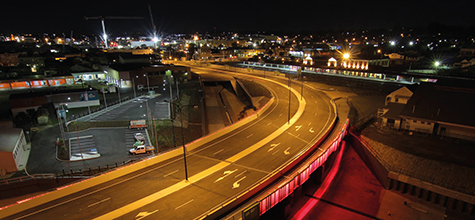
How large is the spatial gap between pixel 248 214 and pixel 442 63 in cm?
9112

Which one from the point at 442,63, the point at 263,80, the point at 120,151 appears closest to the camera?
the point at 120,151

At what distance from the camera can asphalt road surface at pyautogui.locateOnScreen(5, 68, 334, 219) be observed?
1354 centimetres

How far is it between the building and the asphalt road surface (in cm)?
1234

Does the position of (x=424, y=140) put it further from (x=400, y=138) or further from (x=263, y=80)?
(x=263, y=80)

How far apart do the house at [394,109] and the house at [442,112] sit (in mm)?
829

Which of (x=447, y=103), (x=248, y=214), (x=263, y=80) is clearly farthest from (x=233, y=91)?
(x=248, y=214)

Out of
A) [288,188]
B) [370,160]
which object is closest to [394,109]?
[370,160]

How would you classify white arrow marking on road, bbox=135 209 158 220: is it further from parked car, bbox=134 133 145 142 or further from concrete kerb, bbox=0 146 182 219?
parked car, bbox=134 133 145 142

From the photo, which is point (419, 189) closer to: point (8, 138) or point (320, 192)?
point (320, 192)

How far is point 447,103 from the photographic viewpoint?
29.4 metres

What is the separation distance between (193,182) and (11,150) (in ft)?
61.0

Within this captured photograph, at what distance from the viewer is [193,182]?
640 inches

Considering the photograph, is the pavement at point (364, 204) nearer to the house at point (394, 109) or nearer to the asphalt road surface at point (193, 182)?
the asphalt road surface at point (193, 182)

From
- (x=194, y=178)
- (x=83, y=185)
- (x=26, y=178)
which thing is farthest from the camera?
(x=26, y=178)
